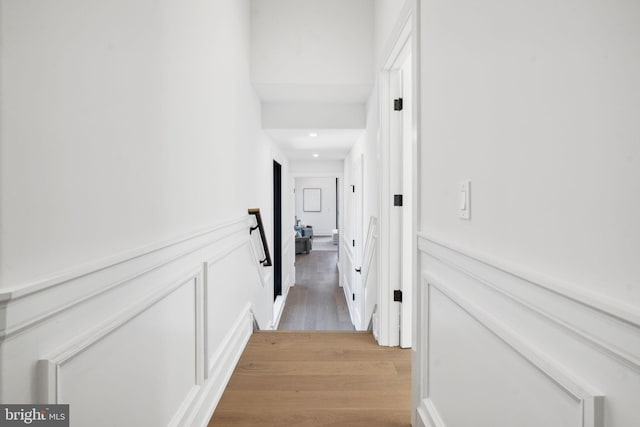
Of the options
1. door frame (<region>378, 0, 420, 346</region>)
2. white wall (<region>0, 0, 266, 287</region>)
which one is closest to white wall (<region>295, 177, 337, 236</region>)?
door frame (<region>378, 0, 420, 346</region>)

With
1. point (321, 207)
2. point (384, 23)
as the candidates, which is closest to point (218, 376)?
point (384, 23)

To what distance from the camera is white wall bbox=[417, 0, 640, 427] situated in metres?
0.55

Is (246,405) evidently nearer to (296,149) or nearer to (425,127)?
(425,127)

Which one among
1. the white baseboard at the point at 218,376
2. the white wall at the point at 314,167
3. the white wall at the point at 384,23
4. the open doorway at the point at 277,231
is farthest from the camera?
the white wall at the point at 314,167

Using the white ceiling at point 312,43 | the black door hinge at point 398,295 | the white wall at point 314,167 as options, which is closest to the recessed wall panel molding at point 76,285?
the black door hinge at point 398,295

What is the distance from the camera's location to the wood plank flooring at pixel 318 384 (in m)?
1.73

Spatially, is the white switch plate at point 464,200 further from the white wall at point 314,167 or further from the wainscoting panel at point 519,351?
the white wall at point 314,167

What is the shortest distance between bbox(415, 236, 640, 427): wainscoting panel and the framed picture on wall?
1222 cm

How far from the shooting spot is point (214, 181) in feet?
6.29

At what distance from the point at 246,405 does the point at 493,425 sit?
1.29 meters

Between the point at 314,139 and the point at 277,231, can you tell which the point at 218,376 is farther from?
the point at 277,231

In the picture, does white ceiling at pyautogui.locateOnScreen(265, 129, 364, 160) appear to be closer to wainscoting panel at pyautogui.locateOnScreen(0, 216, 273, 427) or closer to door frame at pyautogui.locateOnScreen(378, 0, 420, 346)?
door frame at pyautogui.locateOnScreen(378, 0, 420, 346)

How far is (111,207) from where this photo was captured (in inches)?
37.3

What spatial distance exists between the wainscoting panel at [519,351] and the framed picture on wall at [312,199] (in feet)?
Result: 40.1
